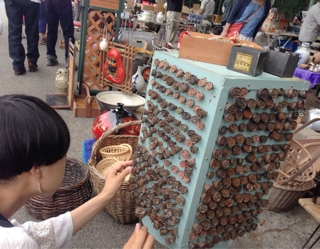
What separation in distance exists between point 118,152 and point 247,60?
1.38 metres

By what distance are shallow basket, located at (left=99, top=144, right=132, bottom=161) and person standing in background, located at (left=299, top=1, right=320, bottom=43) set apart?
378 cm

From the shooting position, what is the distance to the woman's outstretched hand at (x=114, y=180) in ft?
4.58

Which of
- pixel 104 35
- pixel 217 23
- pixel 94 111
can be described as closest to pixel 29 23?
pixel 104 35

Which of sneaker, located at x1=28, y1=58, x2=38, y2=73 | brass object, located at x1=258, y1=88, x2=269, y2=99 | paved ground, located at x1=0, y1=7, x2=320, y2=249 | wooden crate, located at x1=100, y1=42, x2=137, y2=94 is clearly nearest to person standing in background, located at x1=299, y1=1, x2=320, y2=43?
paved ground, located at x1=0, y1=7, x2=320, y2=249

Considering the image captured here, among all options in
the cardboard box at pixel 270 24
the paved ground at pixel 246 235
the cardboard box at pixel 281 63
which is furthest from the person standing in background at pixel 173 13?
the cardboard box at pixel 281 63

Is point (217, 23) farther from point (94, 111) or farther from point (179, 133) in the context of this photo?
point (179, 133)

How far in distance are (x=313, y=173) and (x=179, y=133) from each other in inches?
65.0

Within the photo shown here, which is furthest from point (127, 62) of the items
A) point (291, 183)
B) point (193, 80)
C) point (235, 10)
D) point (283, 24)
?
point (283, 24)

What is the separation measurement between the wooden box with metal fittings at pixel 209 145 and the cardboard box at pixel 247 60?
35 millimetres

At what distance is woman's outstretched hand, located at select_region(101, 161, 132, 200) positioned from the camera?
1.40m

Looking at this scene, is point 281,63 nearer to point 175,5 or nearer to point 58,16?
point 58,16

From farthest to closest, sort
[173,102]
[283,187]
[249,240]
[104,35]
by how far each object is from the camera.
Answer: [104,35] → [283,187] → [249,240] → [173,102]

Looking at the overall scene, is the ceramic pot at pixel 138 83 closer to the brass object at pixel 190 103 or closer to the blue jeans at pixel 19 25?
→ the blue jeans at pixel 19 25

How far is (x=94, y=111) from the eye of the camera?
3473 millimetres
